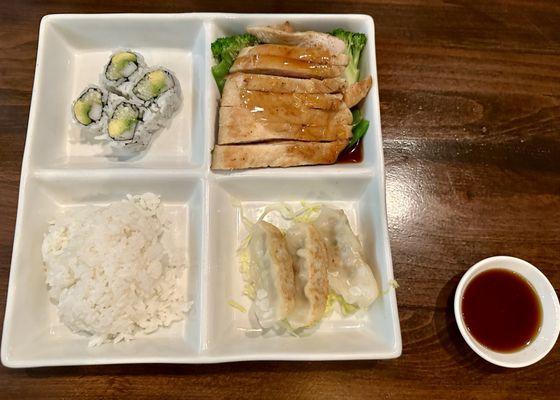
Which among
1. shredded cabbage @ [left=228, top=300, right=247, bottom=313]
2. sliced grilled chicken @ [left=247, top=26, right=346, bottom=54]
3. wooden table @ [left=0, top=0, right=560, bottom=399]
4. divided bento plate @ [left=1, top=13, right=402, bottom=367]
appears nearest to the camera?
divided bento plate @ [left=1, top=13, right=402, bottom=367]

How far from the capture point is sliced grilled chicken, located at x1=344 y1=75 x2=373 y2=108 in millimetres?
2482

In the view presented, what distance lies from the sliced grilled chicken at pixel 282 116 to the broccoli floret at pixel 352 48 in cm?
24

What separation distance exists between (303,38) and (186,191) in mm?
1024

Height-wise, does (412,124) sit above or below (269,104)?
below

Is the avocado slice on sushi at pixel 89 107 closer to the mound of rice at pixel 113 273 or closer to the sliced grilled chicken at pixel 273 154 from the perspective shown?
the mound of rice at pixel 113 273

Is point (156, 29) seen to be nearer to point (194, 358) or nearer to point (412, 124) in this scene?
point (412, 124)

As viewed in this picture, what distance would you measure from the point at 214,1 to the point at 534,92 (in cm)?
202

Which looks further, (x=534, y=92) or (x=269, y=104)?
(x=534, y=92)

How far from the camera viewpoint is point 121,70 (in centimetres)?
261

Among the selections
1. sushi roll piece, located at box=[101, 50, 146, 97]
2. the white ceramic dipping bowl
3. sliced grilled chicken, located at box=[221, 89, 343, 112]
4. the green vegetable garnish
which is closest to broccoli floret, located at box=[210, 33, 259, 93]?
sliced grilled chicken, located at box=[221, 89, 343, 112]

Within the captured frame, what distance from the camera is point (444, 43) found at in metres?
2.93

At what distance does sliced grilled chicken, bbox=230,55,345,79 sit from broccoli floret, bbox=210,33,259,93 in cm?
6

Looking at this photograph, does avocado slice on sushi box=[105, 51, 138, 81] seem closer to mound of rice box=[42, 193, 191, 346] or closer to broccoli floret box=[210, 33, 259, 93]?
broccoli floret box=[210, 33, 259, 93]

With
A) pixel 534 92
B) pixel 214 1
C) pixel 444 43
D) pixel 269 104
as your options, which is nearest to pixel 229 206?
pixel 269 104
